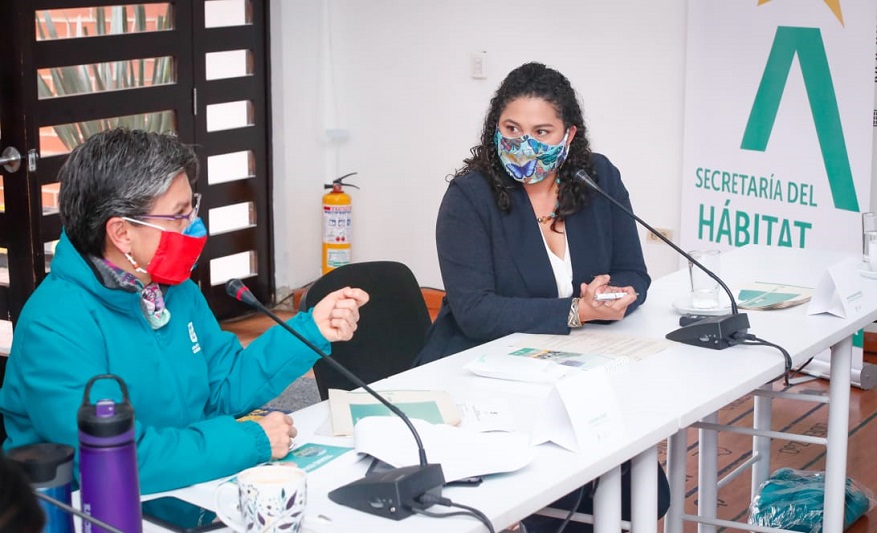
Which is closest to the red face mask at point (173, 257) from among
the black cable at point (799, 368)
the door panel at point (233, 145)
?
the black cable at point (799, 368)

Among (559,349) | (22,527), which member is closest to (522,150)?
(559,349)

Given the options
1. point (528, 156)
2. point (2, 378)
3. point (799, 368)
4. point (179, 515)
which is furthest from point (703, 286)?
point (2, 378)

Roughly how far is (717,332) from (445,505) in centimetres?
97

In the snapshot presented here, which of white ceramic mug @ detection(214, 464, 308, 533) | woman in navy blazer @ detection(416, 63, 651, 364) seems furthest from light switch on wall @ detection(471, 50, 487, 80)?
white ceramic mug @ detection(214, 464, 308, 533)

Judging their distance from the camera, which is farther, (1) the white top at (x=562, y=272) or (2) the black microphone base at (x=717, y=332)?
Result: (1) the white top at (x=562, y=272)

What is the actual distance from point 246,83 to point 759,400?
2.82m

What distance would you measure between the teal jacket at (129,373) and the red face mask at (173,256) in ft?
0.22

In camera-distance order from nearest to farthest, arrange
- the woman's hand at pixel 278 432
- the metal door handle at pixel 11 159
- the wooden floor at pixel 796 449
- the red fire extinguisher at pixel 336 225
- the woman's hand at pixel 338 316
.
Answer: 1. the woman's hand at pixel 278 432
2. the woman's hand at pixel 338 316
3. the wooden floor at pixel 796 449
4. the metal door handle at pixel 11 159
5. the red fire extinguisher at pixel 336 225

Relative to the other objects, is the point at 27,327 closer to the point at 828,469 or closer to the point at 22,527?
the point at 22,527

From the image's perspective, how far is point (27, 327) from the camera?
1.71 m

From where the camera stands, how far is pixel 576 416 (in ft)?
5.86

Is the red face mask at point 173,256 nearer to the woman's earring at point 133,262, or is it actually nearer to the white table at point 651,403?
the woman's earring at point 133,262

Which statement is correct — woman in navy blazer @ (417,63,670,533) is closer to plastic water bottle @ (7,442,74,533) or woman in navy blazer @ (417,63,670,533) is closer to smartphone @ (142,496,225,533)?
smartphone @ (142,496,225,533)

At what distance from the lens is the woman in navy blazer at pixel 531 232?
2.51 metres
